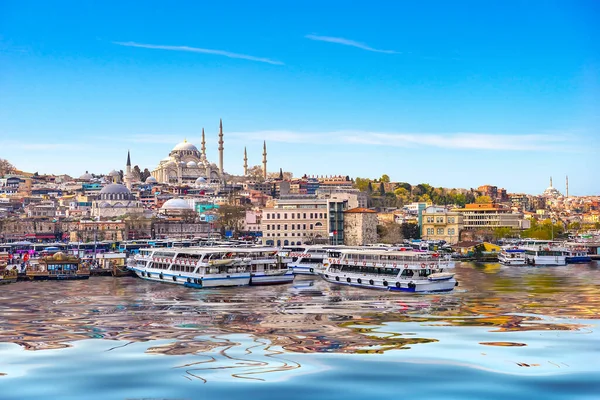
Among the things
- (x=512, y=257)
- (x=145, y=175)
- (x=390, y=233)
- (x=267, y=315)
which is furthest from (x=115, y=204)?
(x=267, y=315)

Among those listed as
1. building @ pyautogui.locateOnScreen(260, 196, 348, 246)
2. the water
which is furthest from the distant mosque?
the water

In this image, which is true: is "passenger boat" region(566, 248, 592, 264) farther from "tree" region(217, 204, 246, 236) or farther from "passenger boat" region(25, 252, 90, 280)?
"tree" region(217, 204, 246, 236)

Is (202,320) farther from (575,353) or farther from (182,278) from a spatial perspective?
(182,278)

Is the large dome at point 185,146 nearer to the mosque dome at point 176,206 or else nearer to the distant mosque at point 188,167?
the distant mosque at point 188,167

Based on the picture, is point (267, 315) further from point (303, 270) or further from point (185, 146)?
point (185, 146)

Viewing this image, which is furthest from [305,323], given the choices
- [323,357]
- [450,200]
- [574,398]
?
[450,200]

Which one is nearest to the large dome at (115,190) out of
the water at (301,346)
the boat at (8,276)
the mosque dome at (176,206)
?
the mosque dome at (176,206)
